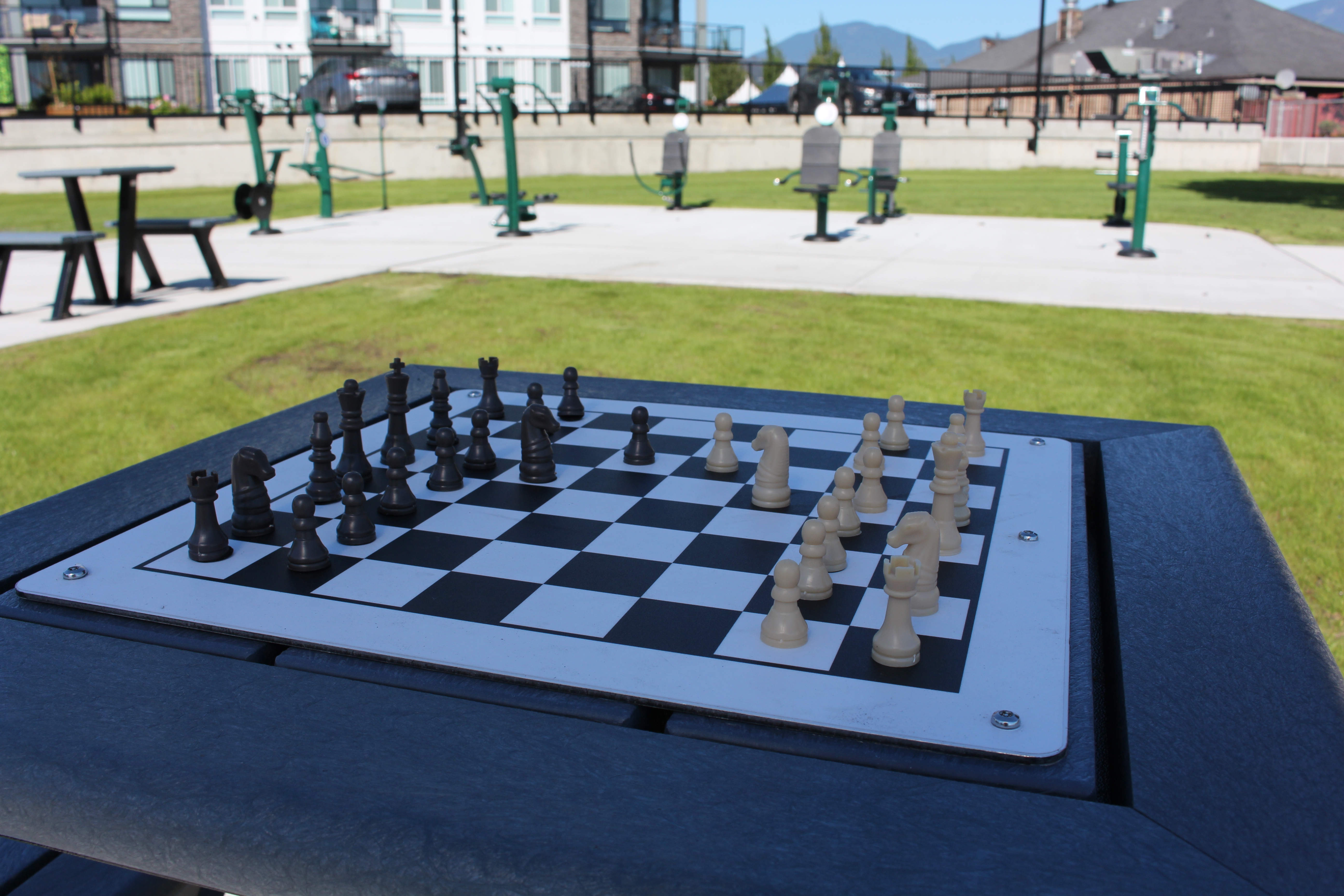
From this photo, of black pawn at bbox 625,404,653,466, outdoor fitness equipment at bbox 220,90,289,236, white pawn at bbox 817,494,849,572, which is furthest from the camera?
outdoor fitness equipment at bbox 220,90,289,236

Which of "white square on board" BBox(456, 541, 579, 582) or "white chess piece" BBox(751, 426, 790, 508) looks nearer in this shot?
"white square on board" BBox(456, 541, 579, 582)

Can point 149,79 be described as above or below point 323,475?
above

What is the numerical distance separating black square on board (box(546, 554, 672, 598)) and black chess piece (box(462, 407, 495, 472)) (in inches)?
18.5

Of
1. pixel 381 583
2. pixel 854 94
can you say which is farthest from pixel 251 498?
pixel 854 94

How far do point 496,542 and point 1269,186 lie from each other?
68.8 feet

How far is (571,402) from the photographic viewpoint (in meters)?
2.24

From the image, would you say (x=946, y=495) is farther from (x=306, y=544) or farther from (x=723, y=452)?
(x=306, y=544)

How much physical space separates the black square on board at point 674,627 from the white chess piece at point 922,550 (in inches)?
9.1

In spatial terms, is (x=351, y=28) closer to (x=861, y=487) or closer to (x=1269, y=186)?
(x=1269, y=186)

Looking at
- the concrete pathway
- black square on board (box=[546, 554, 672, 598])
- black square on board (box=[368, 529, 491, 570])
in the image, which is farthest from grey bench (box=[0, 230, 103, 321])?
black square on board (box=[546, 554, 672, 598])

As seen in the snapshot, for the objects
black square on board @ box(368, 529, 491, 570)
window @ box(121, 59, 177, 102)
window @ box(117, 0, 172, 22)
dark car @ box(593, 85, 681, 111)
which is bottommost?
black square on board @ box(368, 529, 491, 570)

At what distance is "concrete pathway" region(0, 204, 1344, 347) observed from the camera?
23.2 feet

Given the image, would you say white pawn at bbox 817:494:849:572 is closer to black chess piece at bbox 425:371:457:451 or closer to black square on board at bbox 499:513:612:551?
black square on board at bbox 499:513:612:551

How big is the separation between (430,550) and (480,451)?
41 cm
